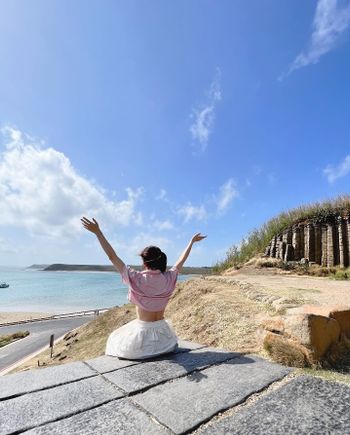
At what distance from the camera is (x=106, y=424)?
1.79 meters

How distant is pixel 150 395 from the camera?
220cm

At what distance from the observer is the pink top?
3.39m

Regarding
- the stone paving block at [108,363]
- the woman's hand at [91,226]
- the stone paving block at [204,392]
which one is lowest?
the stone paving block at [108,363]

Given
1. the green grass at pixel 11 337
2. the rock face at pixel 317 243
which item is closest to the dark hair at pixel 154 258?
the rock face at pixel 317 243

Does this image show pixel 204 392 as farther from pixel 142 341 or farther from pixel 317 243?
pixel 317 243

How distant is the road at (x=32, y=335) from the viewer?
21.8m

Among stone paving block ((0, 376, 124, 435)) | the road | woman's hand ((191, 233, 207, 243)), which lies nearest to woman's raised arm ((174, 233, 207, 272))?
woman's hand ((191, 233, 207, 243))

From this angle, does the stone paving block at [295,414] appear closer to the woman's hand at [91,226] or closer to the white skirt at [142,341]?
the white skirt at [142,341]

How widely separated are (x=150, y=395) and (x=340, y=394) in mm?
1436

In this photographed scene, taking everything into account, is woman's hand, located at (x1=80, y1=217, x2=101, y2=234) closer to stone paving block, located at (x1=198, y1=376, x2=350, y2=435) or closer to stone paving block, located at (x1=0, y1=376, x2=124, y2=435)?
stone paving block, located at (x1=0, y1=376, x2=124, y2=435)

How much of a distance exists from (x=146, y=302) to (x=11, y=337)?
30.6 m

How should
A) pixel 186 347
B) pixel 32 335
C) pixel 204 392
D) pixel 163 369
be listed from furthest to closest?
pixel 32 335
pixel 186 347
pixel 163 369
pixel 204 392

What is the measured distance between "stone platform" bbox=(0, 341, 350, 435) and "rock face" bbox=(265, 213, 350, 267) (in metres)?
11.0

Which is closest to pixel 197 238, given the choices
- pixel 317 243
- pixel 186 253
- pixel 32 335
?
pixel 186 253
